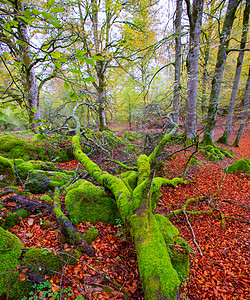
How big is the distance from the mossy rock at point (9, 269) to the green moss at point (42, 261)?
13 centimetres

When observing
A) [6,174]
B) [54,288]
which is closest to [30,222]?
Answer: [54,288]

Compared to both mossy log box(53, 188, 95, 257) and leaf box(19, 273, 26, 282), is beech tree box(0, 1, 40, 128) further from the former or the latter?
leaf box(19, 273, 26, 282)

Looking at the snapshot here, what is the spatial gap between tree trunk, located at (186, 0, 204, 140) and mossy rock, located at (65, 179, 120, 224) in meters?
4.79

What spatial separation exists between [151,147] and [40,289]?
6209mm

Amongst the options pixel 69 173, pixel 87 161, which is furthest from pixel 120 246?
pixel 69 173

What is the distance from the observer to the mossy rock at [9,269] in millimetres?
1722

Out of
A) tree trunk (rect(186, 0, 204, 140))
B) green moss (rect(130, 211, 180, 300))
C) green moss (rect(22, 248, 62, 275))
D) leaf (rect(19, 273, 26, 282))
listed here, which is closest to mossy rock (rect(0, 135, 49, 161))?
green moss (rect(22, 248, 62, 275))

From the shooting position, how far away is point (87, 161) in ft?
13.5

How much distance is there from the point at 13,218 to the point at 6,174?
1.34 metres

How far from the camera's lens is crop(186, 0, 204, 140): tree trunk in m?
6.10

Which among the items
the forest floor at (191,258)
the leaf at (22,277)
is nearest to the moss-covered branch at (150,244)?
the forest floor at (191,258)

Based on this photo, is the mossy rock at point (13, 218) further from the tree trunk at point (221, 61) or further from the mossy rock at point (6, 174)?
the tree trunk at point (221, 61)

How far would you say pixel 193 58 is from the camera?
6523 millimetres

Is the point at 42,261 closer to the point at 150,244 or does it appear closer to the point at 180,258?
the point at 150,244
